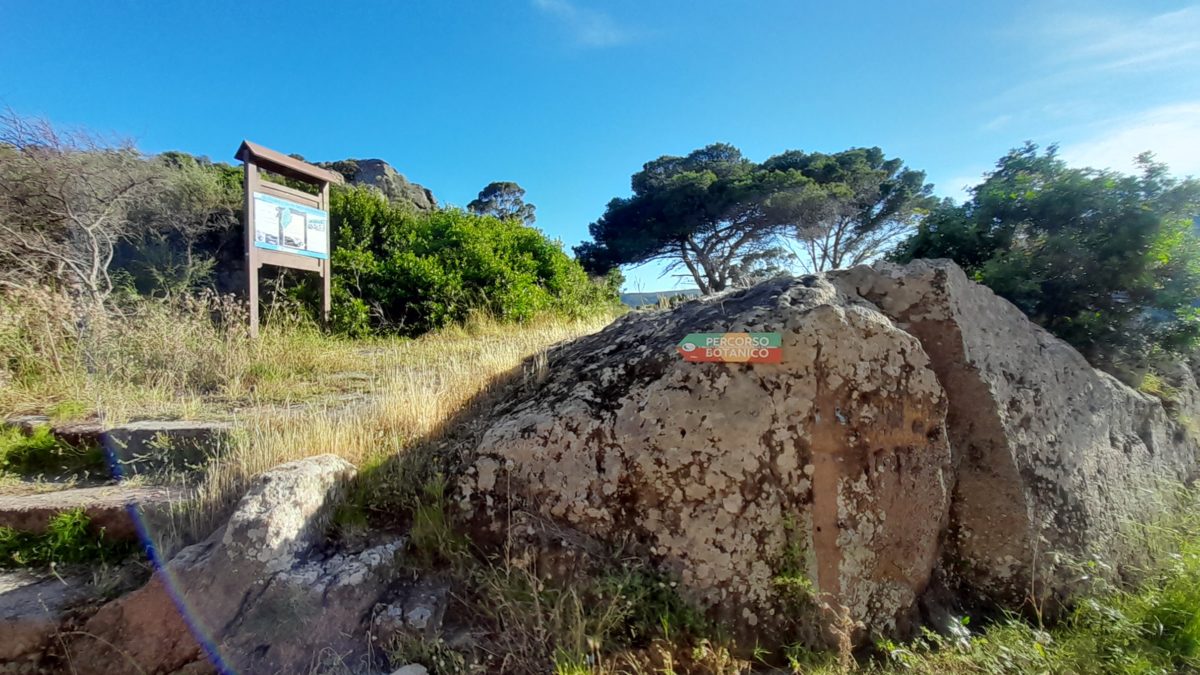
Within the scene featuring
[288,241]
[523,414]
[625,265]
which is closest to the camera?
[523,414]

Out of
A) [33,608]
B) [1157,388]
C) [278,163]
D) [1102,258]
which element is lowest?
[33,608]

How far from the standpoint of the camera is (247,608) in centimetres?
195

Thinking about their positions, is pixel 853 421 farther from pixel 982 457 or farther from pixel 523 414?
pixel 523 414

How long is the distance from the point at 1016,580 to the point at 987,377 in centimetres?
91

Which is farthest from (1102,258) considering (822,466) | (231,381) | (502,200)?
(502,200)

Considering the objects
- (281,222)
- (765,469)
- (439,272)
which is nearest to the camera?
(765,469)

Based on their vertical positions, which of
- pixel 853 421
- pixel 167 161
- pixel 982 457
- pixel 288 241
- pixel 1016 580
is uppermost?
pixel 167 161

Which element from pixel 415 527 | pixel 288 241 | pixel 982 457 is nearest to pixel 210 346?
pixel 288 241

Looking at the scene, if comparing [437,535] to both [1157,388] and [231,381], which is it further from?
[1157,388]

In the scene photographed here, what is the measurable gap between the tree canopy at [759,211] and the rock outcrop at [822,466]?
47.7 ft

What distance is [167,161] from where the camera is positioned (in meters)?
12.0

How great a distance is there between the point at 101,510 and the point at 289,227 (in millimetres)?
5429

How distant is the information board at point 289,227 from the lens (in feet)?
21.4

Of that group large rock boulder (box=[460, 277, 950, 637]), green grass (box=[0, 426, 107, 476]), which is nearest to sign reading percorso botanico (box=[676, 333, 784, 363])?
large rock boulder (box=[460, 277, 950, 637])
